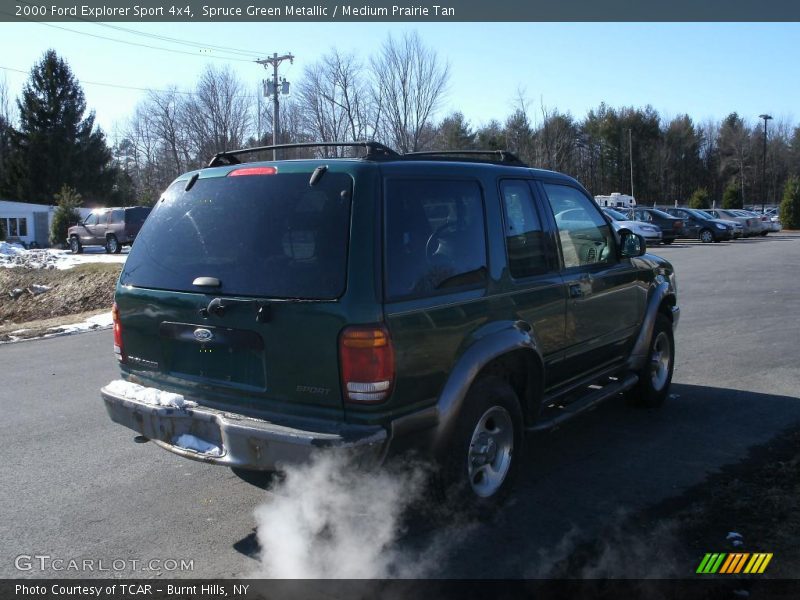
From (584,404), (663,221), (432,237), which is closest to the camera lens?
(432,237)

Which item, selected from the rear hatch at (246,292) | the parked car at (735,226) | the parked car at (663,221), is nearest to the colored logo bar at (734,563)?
the rear hatch at (246,292)

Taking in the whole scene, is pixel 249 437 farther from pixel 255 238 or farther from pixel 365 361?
pixel 255 238

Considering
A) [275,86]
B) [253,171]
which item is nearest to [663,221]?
[275,86]

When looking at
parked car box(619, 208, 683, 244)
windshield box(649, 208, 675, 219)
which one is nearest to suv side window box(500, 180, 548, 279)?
parked car box(619, 208, 683, 244)

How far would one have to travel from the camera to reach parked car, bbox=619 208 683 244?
31.8m

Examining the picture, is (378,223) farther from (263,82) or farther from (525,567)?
(263,82)

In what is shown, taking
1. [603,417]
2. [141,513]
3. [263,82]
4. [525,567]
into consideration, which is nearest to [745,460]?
[603,417]

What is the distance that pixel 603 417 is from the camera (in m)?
6.12

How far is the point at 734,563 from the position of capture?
354 centimetres

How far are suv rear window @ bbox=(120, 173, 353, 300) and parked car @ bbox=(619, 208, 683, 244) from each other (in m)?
30.4

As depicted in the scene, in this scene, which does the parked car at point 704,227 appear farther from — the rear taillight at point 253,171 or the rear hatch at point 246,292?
the rear hatch at point 246,292

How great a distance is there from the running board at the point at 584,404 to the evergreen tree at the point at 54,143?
187ft

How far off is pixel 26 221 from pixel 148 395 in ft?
147

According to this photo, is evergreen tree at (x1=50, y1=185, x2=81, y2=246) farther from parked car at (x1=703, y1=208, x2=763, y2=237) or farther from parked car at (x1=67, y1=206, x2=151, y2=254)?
parked car at (x1=703, y1=208, x2=763, y2=237)
